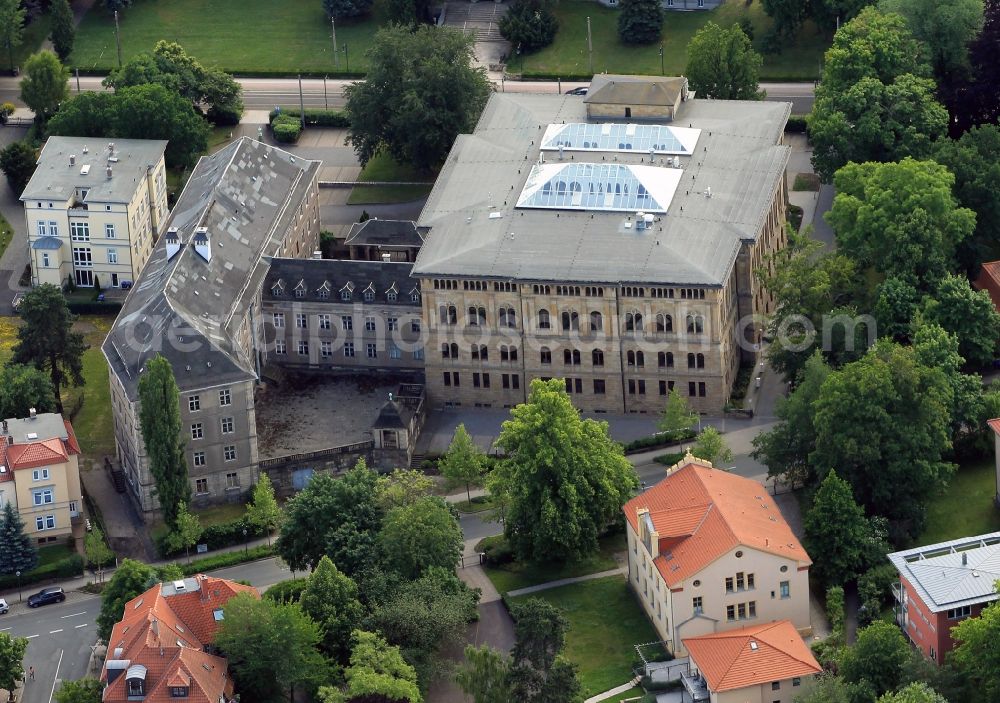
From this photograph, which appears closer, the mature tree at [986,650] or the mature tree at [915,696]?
the mature tree at [915,696]

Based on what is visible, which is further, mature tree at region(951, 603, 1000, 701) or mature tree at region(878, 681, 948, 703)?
mature tree at region(951, 603, 1000, 701)

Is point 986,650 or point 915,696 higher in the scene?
point 986,650

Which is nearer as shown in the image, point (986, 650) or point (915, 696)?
point (915, 696)
